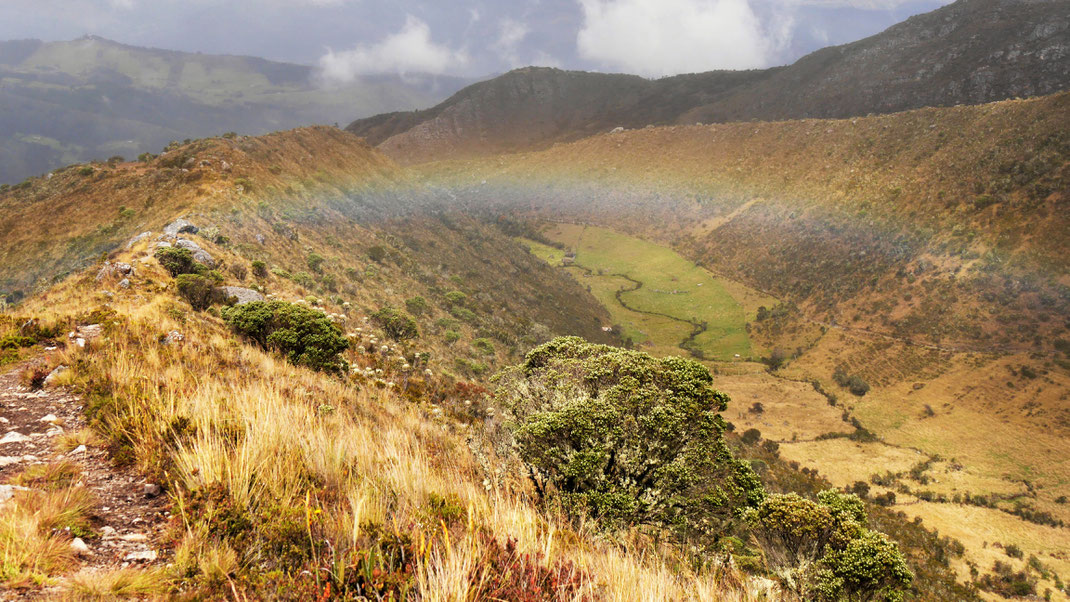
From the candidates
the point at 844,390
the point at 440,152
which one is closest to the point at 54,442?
Result: the point at 844,390

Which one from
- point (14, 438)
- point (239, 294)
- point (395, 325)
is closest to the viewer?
point (14, 438)

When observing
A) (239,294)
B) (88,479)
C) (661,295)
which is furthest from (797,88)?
(88,479)

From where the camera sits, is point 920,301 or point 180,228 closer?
point 180,228

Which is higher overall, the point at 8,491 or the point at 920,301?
the point at 8,491

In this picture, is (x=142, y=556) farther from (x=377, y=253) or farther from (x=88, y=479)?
(x=377, y=253)

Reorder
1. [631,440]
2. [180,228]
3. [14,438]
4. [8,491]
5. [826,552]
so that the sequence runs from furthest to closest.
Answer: [180,228] < [826,552] < [631,440] < [14,438] < [8,491]

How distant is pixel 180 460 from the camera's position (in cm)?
316

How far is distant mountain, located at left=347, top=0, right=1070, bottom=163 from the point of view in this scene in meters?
85.8

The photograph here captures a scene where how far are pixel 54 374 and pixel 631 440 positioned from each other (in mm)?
7627

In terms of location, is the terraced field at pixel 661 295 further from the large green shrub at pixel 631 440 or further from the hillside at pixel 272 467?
the large green shrub at pixel 631 440

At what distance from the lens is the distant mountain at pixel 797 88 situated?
85.8 metres

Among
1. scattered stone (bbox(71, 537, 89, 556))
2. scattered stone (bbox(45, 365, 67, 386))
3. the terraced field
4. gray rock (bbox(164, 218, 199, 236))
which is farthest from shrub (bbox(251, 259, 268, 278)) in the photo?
the terraced field

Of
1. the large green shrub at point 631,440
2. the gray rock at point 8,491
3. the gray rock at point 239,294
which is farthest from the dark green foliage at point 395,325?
the gray rock at point 8,491

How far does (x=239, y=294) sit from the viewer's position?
1515cm
